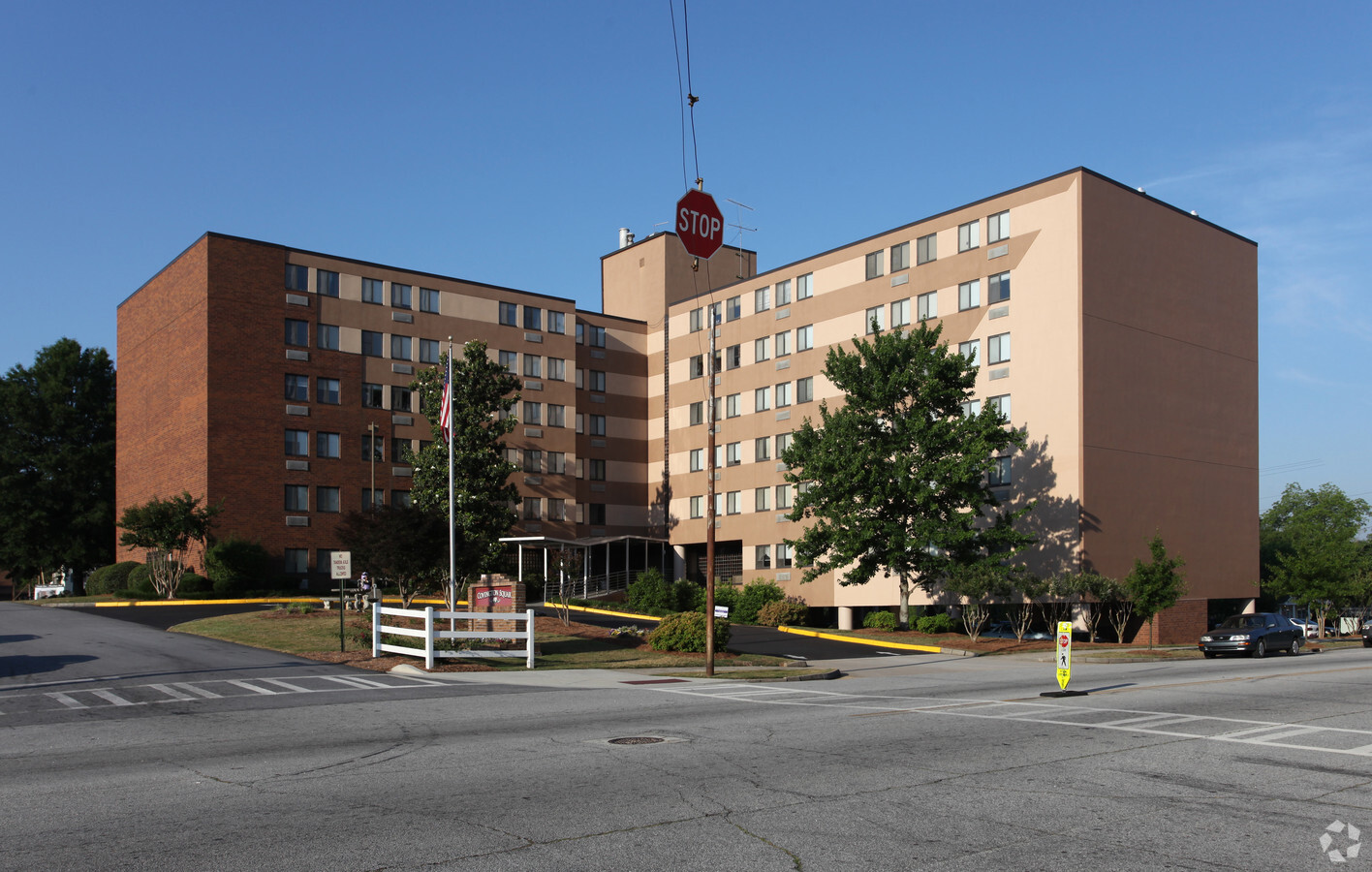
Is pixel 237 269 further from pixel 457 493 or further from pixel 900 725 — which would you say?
pixel 900 725

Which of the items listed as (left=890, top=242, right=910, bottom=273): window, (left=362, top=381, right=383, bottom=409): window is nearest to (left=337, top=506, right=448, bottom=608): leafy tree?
(left=362, top=381, right=383, bottom=409): window

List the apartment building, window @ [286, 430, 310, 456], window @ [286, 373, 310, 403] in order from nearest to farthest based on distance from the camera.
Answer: the apartment building < window @ [286, 430, 310, 456] < window @ [286, 373, 310, 403]

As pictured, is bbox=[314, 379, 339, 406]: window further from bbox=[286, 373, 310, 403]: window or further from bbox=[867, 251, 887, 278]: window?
bbox=[867, 251, 887, 278]: window

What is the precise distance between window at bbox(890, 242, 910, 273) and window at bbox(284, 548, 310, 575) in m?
34.1

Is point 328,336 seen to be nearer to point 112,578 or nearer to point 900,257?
point 112,578

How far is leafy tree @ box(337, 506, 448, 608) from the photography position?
30891 mm

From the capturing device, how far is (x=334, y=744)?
13.0m

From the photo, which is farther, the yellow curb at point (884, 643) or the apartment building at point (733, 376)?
the apartment building at point (733, 376)

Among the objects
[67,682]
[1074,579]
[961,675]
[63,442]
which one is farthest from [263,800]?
[63,442]

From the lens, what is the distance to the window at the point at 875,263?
56.0 meters

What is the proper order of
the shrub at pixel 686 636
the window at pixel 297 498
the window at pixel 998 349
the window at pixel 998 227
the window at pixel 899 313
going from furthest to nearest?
the window at pixel 297 498 → the window at pixel 899 313 → the window at pixel 998 227 → the window at pixel 998 349 → the shrub at pixel 686 636

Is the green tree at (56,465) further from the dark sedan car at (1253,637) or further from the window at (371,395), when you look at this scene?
the dark sedan car at (1253,637)

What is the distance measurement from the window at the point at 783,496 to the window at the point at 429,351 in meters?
21.2

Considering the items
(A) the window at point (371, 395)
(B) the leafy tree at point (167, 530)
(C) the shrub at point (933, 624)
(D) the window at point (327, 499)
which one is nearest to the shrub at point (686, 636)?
(C) the shrub at point (933, 624)
